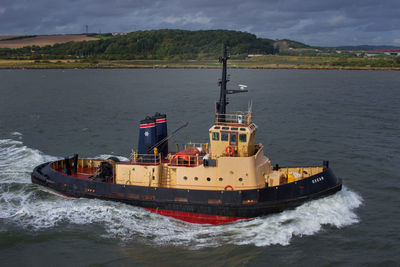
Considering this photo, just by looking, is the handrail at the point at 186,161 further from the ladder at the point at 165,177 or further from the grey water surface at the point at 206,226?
the grey water surface at the point at 206,226

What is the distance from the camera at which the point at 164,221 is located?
51.9 feet

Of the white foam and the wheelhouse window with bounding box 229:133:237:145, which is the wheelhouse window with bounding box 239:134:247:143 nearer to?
the wheelhouse window with bounding box 229:133:237:145

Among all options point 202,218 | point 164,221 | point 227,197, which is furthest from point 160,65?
point 227,197

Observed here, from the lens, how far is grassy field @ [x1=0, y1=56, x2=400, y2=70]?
347 ft

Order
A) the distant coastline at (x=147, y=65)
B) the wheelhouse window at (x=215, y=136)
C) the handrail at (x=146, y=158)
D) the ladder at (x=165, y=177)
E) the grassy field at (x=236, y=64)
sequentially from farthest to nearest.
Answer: the distant coastline at (x=147, y=65) → the grassy field at (x=236, y=64) → the handrail at (x=146, y=158) → the ladder at (x=165, y=177) → the wheelhouse window at (x=215, y=136)

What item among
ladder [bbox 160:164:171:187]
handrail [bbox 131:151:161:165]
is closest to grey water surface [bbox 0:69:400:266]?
ladder [bbox 160:164:171:187]

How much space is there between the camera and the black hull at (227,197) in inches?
609

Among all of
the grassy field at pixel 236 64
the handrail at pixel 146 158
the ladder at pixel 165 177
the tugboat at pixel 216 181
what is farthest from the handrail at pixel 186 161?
the grassy field at pixel 236 64

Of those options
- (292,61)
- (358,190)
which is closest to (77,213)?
(358,190)

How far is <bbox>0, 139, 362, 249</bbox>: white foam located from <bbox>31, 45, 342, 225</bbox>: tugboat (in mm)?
392

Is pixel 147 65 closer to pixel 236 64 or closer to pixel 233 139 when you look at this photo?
pixel 236 64

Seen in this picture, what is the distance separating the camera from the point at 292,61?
11925 centimetres

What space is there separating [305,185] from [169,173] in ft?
18.8

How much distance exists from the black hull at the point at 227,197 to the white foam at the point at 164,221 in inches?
13.9
